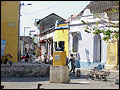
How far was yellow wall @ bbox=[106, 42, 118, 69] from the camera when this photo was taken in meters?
24.6

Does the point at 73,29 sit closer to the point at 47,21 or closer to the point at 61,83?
the point at 61,83

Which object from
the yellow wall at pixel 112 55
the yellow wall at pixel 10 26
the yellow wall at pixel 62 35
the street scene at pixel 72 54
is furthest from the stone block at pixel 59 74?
the yellow wall at pixel 62 35

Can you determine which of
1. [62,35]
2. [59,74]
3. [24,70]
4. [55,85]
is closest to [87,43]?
[62,35]

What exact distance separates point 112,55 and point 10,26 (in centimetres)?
1043

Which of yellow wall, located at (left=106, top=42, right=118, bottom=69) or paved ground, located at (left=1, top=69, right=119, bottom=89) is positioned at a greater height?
yellow wall, located at (left=106, top=42, right=118, bottom=69)

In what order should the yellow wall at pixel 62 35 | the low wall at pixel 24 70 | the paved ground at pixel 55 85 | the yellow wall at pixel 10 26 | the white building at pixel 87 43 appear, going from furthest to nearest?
the yellow wall at pixel 62 35
the white building at pixel 87 43
the yellow wall at pixel 10 26
the low wall at pixel 24 70
the paved ground at pixel 55 85

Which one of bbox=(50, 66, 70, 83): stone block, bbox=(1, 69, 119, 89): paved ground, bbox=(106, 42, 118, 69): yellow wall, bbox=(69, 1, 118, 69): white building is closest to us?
bbox=(1, 69, 119, 89): paved ground

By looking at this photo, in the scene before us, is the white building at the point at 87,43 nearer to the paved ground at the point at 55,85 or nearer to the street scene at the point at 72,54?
the street scene at the point at 72,54

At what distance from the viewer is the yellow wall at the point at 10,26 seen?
1894 cm

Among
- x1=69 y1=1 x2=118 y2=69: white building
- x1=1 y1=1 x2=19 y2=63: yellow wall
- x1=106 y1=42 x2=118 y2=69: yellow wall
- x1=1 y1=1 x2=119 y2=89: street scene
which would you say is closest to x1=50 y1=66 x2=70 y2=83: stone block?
x1=1 y1=1 x2=119 y2=89: street scene

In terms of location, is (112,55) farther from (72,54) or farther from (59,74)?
(59,74)

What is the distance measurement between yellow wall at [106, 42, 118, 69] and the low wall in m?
10.0

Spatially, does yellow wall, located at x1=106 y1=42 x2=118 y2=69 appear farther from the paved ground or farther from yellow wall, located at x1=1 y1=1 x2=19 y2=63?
the paved ground

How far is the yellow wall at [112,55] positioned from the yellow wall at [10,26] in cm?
954
